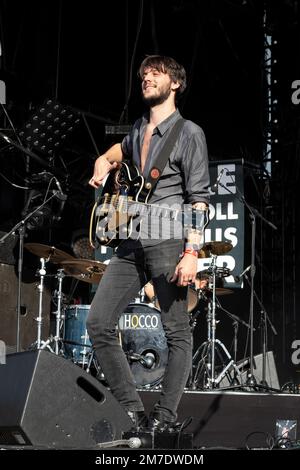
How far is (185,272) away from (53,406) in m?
0.89

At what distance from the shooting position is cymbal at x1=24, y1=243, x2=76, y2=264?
7914 millimetres

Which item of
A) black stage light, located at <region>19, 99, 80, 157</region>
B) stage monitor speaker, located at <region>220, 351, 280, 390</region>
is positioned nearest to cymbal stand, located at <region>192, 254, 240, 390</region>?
stage monitor speaker, located at <region>220, 351, 280, 390</region>

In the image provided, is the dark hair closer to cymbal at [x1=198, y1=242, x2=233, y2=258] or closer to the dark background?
cymbal at [x1=198, y1=242, x2=233, y2=258]

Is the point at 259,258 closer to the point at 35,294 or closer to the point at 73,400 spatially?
the point at 35,294

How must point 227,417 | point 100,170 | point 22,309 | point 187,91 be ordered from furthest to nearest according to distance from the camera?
1. point 187,91
2. point 22,309
3. point 227,417
4. point 100,170

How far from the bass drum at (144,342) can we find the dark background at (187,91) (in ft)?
4.77

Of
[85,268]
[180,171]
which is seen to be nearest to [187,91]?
[85,268]

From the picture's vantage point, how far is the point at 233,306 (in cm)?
991

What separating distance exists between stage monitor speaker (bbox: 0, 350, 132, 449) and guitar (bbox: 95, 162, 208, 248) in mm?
781

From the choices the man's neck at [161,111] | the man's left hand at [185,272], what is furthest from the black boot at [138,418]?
the man's neck at [161,111]

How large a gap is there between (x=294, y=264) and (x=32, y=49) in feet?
12.8

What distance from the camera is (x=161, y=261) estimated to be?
13.0ft

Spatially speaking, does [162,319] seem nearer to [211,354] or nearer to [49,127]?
[211,354]

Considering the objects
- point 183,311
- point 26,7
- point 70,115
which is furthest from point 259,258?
point 183,311
